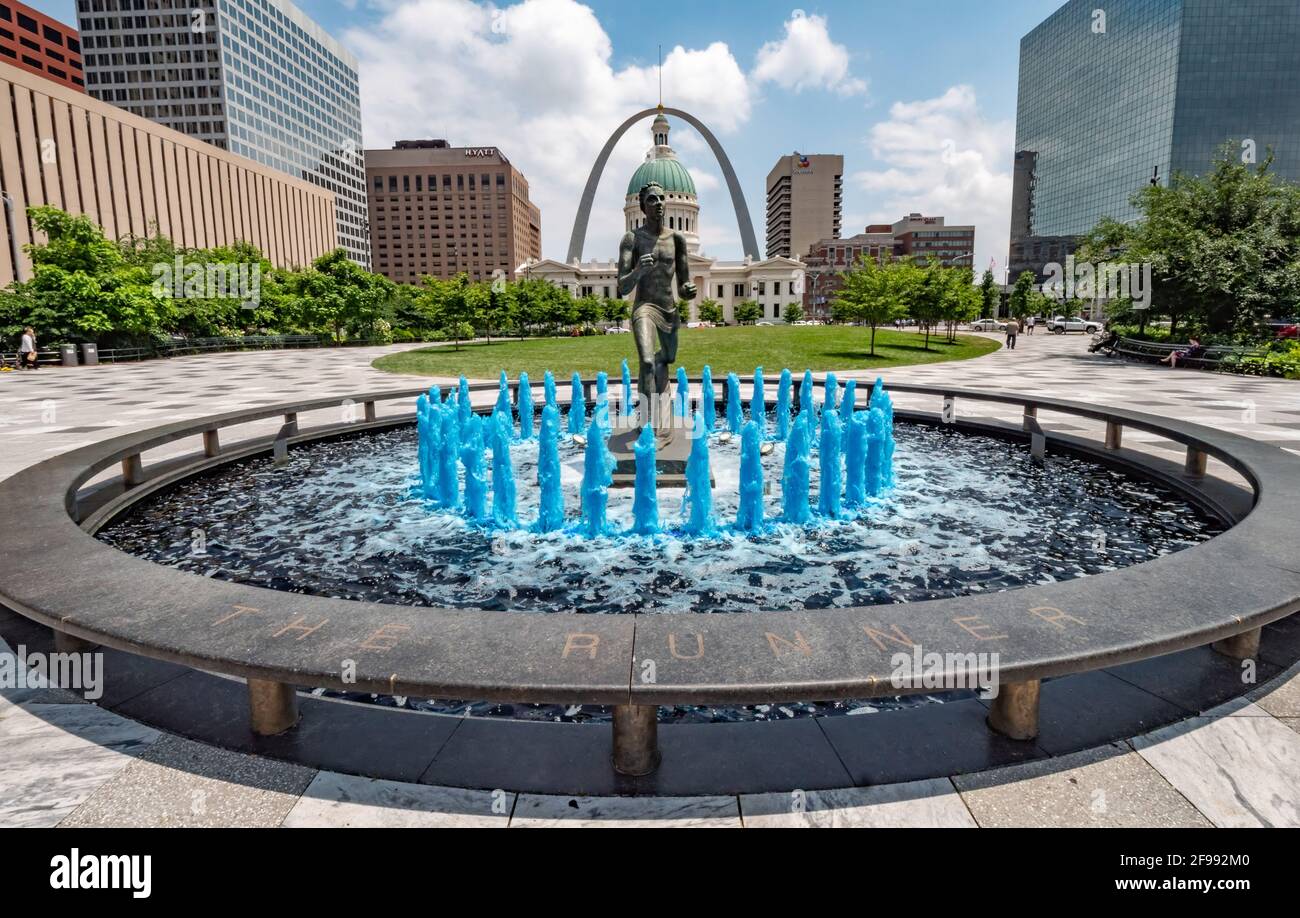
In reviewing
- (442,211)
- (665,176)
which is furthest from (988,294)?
(442,211)

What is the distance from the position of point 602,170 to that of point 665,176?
444 inches

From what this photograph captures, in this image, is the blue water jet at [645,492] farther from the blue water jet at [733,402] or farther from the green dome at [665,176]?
the green dome at [665,176]

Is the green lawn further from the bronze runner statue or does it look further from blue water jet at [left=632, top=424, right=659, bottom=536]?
blue water jet at [left=632, top=424, right=659, bottom=536]

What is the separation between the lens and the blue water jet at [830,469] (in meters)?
8.04

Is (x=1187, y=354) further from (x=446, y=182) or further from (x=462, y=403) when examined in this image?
(x=446, y=182)

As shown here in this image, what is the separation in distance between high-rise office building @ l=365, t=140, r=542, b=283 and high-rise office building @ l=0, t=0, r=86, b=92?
63.7 meters

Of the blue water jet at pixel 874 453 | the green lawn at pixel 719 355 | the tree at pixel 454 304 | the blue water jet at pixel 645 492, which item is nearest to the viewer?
the blue water jet at pixel 645 492

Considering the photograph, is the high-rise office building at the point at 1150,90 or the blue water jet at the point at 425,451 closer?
the blue water jet at the point at 425,451

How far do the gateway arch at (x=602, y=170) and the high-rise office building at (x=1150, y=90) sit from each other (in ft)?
169

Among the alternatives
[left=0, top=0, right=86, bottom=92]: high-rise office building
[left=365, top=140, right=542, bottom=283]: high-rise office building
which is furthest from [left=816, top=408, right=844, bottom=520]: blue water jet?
[left=365, top=140, right=542, bottom=283]: high-rise office building

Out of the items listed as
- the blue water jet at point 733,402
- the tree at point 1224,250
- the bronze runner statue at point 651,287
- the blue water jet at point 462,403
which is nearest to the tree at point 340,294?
the blue water jet at point 462,403
